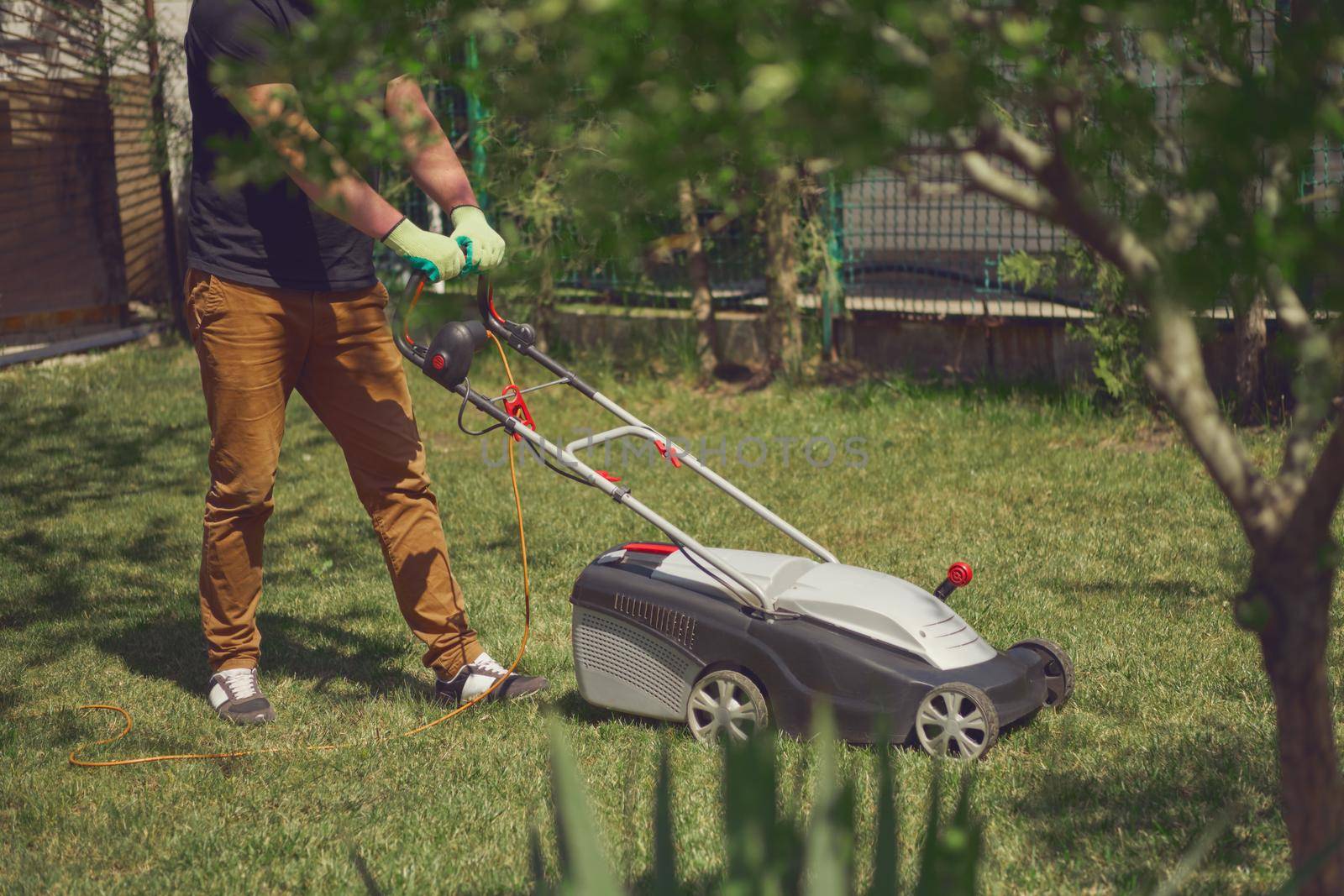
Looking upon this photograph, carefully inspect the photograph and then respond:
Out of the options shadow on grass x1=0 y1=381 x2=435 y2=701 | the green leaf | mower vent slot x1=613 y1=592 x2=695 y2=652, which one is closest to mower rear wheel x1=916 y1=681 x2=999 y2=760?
mower vent slot x1=613 y1=592 x2=695 y2=652

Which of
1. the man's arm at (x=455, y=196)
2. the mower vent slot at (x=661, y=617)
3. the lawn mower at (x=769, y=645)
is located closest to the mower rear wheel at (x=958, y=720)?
the lawn mower at (x=769, y=645)

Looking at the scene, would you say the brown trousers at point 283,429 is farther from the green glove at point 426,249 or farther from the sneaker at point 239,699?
the green glove at point 426,249

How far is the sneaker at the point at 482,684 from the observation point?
3.82 metres

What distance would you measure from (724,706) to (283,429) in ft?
4.76

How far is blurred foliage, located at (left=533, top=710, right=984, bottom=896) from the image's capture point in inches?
67.7

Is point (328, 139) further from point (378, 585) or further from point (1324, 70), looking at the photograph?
point (378, 585)

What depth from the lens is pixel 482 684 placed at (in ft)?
12.5

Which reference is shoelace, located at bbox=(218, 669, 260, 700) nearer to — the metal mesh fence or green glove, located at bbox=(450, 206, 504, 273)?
green glove, located at bbox=(450, 206, 504, 273)

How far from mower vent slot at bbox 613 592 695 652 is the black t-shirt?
115 centimetres

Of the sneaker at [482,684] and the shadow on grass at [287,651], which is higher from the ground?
the sneaker at [482,684]

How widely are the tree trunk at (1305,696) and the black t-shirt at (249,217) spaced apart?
8.30 ft

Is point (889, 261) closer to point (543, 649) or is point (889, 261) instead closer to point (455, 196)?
point (543, 649)

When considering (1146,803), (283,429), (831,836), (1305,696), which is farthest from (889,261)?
(831,836)

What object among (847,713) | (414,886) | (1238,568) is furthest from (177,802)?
(1238,568)
